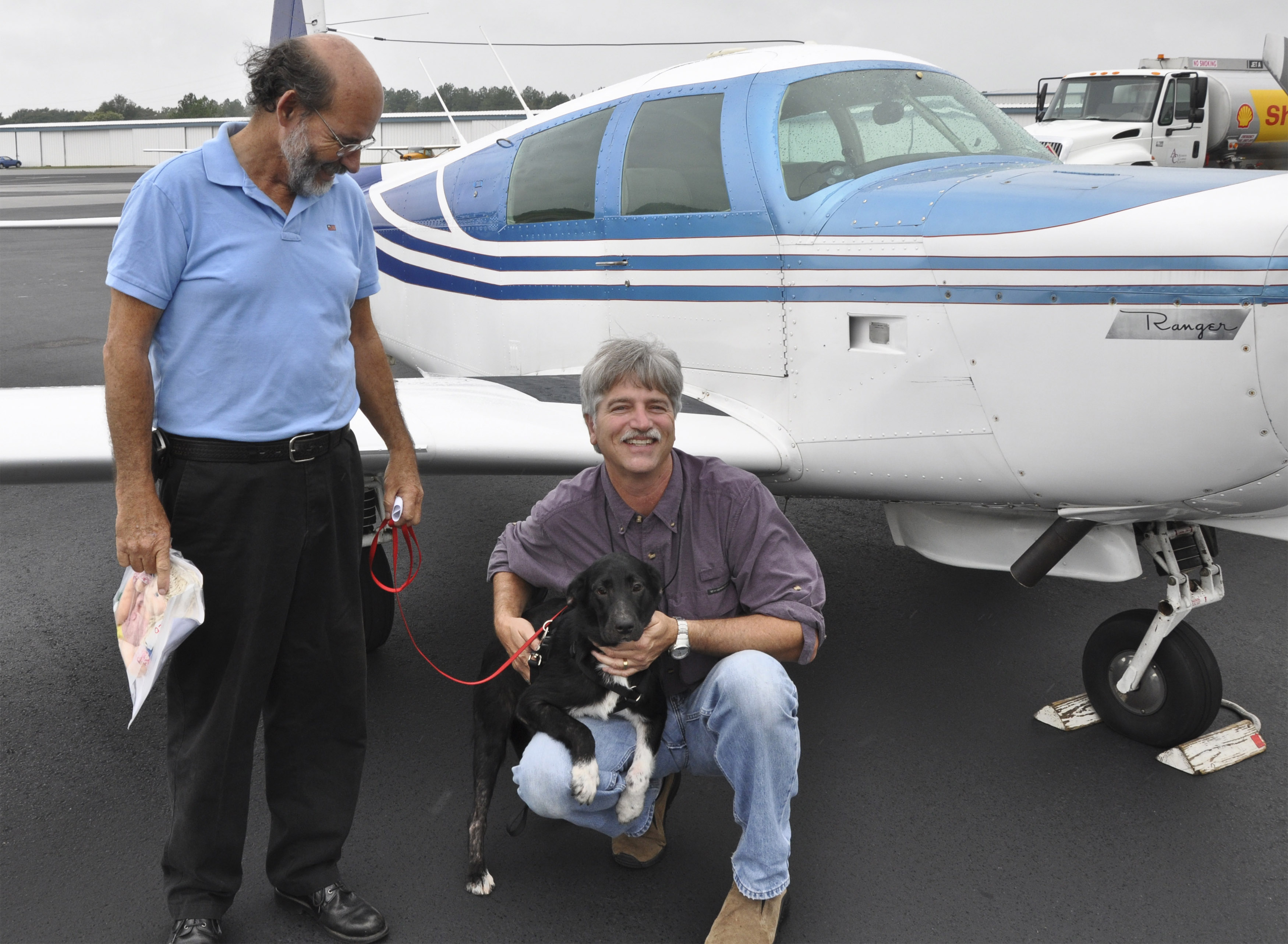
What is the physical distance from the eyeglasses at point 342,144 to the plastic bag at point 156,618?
93 cm

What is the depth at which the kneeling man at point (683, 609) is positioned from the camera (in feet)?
7.86

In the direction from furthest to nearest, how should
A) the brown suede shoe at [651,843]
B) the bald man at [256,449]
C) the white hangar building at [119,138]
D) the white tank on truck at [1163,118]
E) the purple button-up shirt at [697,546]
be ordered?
the white hangar building at [119,138], the white tank on truck at [1163,118], the brown suede shoe at [651,843], the purple button-up shirt at [697,546], the bald man at [256,449]

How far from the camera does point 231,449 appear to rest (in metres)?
2.31

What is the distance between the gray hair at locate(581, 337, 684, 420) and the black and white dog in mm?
404

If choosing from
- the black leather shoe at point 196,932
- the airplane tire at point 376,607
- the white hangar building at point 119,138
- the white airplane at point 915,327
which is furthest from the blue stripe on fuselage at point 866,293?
the white hangar building at point 119,138

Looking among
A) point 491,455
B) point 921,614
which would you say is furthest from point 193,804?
point 921,614

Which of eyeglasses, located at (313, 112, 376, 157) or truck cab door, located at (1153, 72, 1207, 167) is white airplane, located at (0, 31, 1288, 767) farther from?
truck cab door, located at (1153, 72, 1207, 167)

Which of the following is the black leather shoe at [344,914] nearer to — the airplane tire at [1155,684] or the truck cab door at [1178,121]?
the airplane tire at [1155,684]

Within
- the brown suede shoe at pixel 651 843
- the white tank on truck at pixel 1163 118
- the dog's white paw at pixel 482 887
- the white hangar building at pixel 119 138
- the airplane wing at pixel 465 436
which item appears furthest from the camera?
the white hangar building at pixel 119 138

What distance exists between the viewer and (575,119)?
4402 mm

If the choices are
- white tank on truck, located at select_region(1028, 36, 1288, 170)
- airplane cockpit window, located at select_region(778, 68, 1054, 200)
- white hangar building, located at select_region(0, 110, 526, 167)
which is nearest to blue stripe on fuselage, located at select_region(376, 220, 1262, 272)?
airplane cockpit window, located at select_region(778, 68, 1054, 200)

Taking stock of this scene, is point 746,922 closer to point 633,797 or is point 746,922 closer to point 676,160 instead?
point 633,797

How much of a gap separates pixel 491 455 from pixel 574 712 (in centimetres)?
138

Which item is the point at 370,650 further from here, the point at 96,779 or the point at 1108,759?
the point at 1108,759
